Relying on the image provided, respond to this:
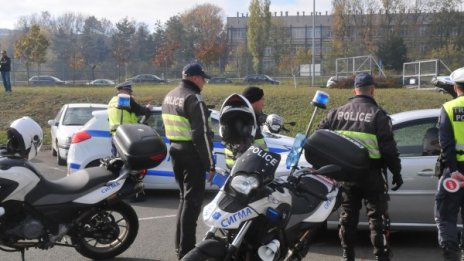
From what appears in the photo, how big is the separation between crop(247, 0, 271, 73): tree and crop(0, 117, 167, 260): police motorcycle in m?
55.2

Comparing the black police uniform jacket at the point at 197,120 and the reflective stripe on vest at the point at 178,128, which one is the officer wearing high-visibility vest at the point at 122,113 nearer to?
the reflective stripe on vest at the point at 178,128

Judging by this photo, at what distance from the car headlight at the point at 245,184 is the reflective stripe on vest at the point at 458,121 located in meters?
2.26

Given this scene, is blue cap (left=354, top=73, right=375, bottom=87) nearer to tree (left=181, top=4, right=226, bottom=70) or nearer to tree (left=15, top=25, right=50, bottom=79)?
tree (left=15, top=25, right=50, bottom=79)

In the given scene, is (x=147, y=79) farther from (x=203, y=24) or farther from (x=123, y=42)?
(x=203, y=24)

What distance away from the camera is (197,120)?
17.5 feet

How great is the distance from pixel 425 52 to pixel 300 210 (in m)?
56.0

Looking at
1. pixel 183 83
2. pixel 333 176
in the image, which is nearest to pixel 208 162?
pixel 183 83

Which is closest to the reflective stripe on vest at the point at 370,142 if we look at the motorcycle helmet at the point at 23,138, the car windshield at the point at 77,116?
the motorcycle helmet at the point at 23,138

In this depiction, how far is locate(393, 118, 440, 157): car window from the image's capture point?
639cm

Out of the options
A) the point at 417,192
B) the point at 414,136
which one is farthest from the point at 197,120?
the point at 414,136

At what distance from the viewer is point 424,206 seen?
6109 mm

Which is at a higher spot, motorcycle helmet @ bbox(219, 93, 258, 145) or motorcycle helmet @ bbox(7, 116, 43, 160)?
motorcycle helmet @ bbox(219, 93, 258, 145)

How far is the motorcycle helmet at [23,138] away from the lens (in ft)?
17.7

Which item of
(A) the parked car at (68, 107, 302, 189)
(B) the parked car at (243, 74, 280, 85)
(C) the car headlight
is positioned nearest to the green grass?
(A) the parked car at (68, 107, 302, 189)
